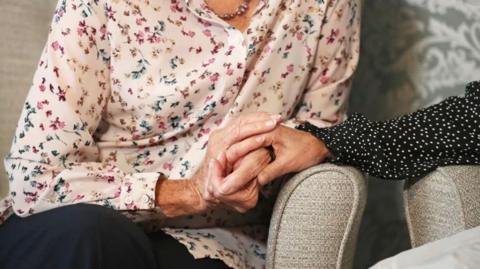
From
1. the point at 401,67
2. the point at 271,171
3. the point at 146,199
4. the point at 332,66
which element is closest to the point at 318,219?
the point at 271,171

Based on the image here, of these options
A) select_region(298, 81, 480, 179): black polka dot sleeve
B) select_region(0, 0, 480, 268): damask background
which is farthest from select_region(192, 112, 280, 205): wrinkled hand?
select_region(0, 0, 480, 268): damask background

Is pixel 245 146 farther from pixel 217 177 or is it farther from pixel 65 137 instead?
pixel 65 137

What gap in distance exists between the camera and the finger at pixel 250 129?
0.93 metres

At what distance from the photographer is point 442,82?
130 cm

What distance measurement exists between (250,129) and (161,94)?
0.69ft

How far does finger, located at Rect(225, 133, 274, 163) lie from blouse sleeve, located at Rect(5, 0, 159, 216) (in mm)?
138

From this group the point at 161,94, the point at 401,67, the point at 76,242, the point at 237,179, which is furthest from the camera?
the point at 401,67

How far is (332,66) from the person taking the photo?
1.17 meters

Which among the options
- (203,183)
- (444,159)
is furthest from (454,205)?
(203,183)

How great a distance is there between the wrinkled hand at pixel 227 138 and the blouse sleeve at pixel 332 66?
0.64 feet

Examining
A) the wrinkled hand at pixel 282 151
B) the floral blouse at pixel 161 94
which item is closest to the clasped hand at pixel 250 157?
the wrinkled hand at pixel 282 151

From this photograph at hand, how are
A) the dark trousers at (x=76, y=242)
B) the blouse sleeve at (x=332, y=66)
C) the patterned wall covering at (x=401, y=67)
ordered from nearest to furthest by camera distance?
the dark trousers at (x=76, y=242)
the blouse sleeve at (x=332, y=66)
the patterned wall covering at (x=401, y=67)

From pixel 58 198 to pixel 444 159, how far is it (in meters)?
0.58

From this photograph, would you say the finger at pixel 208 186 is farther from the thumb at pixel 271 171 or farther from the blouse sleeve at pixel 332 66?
the blouse sleeve at pixel 332 66
